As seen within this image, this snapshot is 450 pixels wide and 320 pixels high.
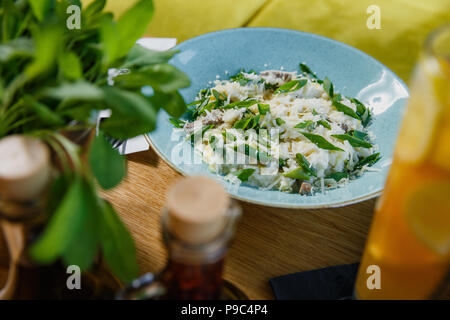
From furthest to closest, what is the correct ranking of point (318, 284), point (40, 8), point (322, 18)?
point (322, 18) < point (318, 284) < point (40, 8)

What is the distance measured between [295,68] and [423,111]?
2.02 feet

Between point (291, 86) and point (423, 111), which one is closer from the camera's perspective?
point (423, 111)

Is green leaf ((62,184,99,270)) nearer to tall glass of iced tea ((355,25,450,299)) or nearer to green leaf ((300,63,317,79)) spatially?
tall glass of iced tea ((355,25,450,299))

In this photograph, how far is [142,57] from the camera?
547 mm

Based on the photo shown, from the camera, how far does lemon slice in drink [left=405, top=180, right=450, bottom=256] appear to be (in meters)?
0.45

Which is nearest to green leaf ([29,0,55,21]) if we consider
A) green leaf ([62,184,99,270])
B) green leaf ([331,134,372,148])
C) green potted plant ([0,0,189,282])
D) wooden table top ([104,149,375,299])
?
green potted plant ([0,0,189,282])

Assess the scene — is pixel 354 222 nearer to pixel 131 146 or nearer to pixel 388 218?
pixel 388 218

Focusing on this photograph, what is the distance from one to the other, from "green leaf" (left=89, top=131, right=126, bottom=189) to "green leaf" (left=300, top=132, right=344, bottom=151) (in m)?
0.43

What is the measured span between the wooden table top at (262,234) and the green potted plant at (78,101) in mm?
204

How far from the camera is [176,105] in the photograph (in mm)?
583

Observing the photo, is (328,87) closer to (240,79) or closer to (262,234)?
(240,79)

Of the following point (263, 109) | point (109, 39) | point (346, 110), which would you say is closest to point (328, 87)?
point (346, 110)

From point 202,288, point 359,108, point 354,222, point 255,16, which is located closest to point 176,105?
point 202,288
